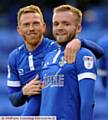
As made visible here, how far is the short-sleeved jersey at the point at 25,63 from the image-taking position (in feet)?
18.8

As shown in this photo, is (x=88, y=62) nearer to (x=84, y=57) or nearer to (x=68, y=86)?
(x=84, y=57)

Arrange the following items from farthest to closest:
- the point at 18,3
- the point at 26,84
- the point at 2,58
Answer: the point at 18,3 → the point at 2,58 → the point at 26,84

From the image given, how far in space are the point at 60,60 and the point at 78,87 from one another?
24cm

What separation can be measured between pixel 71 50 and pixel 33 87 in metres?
0.47

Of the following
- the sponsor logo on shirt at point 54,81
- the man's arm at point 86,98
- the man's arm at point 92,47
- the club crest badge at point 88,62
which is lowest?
the man's arm at point 86,98

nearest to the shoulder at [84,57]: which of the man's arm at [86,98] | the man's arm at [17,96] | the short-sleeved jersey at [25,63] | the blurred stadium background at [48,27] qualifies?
the man's arm at [86,98]

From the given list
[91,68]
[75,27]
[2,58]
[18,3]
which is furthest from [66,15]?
[18,3]

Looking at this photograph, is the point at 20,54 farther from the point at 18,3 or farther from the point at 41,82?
the point at 18,3

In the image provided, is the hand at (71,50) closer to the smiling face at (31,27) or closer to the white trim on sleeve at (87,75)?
the white trim on sleeve at (87,75)

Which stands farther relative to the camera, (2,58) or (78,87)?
(2,58)

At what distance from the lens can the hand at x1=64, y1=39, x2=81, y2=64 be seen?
526 cm

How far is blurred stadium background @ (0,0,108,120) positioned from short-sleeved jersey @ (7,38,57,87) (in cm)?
443

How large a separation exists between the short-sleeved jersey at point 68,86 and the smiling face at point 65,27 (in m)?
0.16

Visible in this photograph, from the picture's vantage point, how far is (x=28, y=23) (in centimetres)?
572
